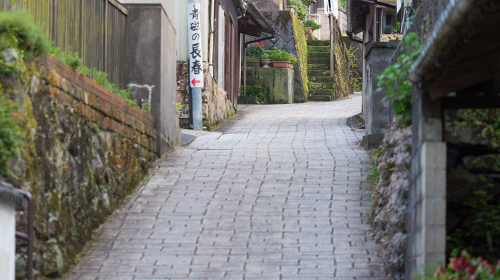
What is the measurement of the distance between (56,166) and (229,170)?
3427mm

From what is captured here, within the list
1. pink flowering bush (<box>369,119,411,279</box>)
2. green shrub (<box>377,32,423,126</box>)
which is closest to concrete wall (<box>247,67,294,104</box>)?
pink flowering bush (<box>369,119,411,279</box>)

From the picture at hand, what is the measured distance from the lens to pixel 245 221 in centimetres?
664

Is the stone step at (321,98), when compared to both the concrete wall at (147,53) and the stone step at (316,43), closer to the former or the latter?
the stone step at (316,43)

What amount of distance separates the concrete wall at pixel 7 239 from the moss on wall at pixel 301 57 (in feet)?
66.1

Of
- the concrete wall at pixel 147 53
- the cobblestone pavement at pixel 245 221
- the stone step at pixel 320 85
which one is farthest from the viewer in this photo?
the stone step at pixel 320 85

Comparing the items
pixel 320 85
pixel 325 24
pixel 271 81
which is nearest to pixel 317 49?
pixel 320 85

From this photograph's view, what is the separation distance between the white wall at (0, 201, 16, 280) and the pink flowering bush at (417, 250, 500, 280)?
296 cm

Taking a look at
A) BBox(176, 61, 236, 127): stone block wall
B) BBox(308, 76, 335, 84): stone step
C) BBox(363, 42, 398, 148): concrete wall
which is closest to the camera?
BBox(363, 42, 398, 148): concrete wall

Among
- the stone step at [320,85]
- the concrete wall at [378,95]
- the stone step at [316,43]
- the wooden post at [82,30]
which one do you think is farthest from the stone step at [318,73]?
the wooden post at [82,30]

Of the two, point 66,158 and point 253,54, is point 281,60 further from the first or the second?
point 66,158

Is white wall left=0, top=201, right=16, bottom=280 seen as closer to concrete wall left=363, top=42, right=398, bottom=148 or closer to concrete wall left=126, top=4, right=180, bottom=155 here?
concrete wall left=126, top=4, right=180, bottom=155

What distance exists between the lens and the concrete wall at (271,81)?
73.9 ft

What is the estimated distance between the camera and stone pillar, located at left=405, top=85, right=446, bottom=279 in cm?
441

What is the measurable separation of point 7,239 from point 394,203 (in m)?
3.34
